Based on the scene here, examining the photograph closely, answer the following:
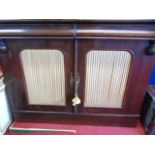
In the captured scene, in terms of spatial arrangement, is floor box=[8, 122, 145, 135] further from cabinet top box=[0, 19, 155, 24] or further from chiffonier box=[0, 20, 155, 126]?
cabinet top box=[0, 19, 155, 24]

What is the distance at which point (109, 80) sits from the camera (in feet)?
3.59

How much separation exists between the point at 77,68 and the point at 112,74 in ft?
0.88

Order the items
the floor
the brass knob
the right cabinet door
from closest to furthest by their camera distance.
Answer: the right cabinet door
the brass knob
the floor

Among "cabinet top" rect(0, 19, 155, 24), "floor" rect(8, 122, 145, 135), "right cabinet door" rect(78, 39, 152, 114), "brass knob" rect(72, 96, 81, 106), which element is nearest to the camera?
"cabinet top" rect(0, 19, 155, 24)

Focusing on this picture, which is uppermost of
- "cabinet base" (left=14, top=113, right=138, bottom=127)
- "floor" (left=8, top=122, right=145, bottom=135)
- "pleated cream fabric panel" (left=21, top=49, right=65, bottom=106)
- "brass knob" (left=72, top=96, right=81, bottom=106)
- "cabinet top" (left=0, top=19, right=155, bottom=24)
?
"cabinet top" (left=0, top=19, right=155, bottom=24)

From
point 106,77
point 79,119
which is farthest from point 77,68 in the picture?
point 79,119

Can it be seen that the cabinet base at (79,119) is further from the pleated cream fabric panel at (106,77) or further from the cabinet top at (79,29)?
the cabinet top at (79,29)

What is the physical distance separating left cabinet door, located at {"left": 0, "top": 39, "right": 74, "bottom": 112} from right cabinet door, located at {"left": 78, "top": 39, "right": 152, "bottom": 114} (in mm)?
121

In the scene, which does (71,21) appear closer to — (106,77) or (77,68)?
(77,68)

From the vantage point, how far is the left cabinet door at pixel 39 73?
0.98 metres

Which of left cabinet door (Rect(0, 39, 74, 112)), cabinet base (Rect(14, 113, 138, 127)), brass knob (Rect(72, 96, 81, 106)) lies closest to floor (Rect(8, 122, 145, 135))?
cabinet base (Rect(14, 113, 138, 127))

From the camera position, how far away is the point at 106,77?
1.08 m

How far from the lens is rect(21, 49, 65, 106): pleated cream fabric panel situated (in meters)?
1.02

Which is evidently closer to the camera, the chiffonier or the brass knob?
the chiffonier
